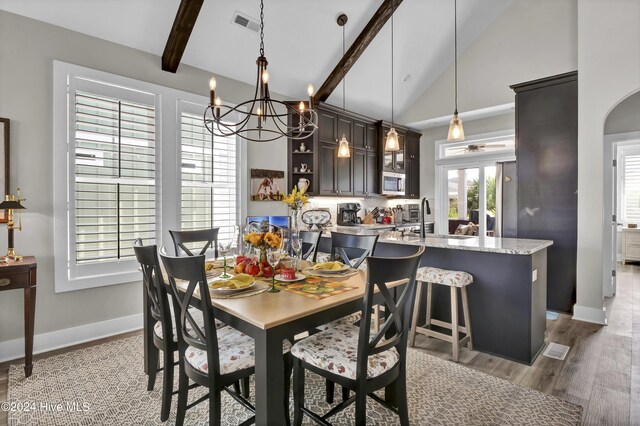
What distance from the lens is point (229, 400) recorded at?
7.48 feet

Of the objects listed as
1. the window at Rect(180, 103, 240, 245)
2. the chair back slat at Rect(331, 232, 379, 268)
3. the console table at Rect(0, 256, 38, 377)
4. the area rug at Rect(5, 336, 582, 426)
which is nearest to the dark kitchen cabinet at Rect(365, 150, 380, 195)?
the window at Rect(180, 103, 240, 245)

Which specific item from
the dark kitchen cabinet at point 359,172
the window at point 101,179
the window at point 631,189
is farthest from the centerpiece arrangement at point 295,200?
the window at point 631,189

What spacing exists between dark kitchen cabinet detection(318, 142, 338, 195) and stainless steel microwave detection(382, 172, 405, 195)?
1281 millimetres

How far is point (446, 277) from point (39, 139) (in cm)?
379

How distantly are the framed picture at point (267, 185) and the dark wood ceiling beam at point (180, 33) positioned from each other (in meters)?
1.58

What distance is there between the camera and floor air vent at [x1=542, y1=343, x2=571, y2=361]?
2902mm

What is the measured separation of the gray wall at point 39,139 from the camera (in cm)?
289

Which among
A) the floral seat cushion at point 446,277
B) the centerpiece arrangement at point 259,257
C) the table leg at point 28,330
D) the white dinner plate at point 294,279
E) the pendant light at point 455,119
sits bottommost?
the table leg at point 28,330

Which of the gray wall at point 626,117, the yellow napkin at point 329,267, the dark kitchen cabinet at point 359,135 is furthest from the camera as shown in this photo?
the dark kitchen cabinet at point 359,135

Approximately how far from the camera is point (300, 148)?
512 cm

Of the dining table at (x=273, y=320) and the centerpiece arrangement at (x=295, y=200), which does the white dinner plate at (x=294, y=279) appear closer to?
the dining table at (x=273, y=320)

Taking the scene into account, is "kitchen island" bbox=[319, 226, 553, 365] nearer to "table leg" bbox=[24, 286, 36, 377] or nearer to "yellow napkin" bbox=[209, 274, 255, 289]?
"yellow napkin" bbox=[209, 274, 255, 289]

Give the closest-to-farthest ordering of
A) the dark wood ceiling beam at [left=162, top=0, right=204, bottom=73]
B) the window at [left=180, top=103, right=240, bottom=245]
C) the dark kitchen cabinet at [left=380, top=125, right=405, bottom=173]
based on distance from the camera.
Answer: the dark wood ceiling beam at [left=162, top=0, right=204, bottom=73] < the window at [left=180, top=103, right=240, bottom=245] < the dark kitchen cabinet at [left=380, top=125, right=405, bottom=173]

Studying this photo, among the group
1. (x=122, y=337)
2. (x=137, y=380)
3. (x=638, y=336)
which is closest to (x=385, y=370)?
(x=137, y=380)
